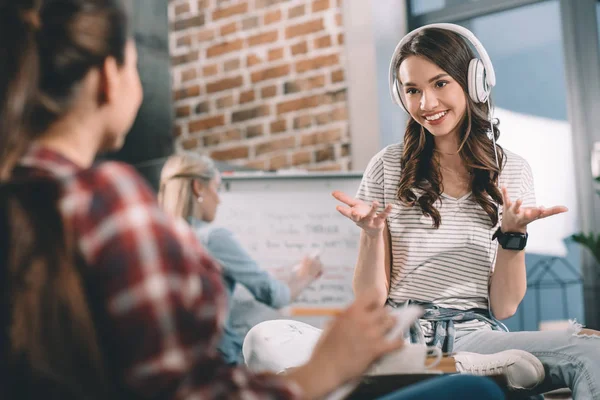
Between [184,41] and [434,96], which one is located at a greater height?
[184,41]

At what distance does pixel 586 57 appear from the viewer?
10.5 feet

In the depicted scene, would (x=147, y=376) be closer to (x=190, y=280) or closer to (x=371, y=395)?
(x=190, y=280)

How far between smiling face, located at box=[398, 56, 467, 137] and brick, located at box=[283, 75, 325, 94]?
1.68 meters

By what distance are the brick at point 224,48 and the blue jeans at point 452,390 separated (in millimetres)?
3035

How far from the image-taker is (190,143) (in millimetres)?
3709

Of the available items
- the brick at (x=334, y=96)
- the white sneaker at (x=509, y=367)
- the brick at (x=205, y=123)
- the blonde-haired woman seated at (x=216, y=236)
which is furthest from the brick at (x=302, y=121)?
the white sneaker at (x=509, y=367)

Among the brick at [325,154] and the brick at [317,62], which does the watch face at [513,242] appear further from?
the brick at [317,62]

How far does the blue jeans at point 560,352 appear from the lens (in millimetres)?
A: 1301

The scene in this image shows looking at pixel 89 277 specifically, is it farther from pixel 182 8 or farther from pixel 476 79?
pixel 182 8

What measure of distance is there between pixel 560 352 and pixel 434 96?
63 cm

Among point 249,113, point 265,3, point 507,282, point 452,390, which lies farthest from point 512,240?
point 265,3

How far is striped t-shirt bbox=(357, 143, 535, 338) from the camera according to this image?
161cm

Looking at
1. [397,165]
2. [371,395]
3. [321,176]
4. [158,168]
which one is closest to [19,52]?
[371,395]

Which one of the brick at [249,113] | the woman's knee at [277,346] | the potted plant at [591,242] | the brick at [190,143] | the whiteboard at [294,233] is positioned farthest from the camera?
the brick at [190,143]
